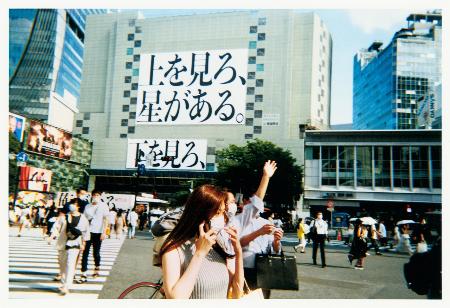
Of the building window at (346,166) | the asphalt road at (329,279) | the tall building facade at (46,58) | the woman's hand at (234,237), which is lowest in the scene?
the asphalt road at (329,279)

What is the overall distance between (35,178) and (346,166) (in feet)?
88.7

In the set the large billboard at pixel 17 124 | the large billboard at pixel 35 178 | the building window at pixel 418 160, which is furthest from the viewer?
the large billboard at pixel 35 178

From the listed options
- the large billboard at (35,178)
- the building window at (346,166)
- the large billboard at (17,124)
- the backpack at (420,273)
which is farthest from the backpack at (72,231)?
→ the large billboard at (35,178)

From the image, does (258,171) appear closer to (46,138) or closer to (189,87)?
(189,87)

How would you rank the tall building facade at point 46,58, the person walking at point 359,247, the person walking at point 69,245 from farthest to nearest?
the tall building facade at point 46,58 < the person walking at point 359,247 < the person walking at point 69,245

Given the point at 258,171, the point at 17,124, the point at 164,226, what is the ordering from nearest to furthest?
the point at 164,226, the point at 258,171, the point at 17,124

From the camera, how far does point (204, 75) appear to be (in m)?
10.2

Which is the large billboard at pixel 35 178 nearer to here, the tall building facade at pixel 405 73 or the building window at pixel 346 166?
the building window at pixel 346 166

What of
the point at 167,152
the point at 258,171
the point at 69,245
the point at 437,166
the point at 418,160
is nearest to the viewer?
the point at 69,245

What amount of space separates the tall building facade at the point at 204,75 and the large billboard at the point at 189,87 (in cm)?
4

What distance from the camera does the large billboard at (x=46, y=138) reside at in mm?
31438

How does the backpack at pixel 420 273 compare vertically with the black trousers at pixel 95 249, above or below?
above

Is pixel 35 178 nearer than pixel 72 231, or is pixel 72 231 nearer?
pixel 72 231

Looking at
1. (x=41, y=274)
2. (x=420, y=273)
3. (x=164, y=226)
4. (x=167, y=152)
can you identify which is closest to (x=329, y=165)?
(x=167, y=152)
